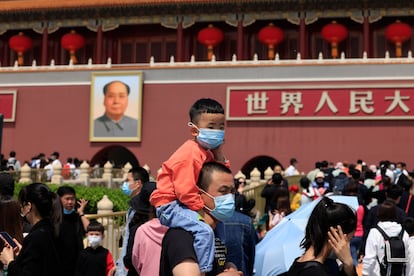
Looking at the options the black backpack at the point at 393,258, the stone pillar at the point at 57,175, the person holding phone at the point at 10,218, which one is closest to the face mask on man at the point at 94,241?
the person holding phone at the point at 10,218

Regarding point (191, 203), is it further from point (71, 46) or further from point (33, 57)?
point (33, 57)

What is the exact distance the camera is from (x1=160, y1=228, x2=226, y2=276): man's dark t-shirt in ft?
7.73

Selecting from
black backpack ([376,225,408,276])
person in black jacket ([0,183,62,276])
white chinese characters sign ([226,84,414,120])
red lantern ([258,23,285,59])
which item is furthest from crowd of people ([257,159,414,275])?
red lantern ([258,23,285,59])

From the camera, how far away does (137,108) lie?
63.2 ft

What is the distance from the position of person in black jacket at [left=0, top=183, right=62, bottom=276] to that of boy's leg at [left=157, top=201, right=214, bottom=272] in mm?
1057

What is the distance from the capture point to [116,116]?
19328 mm

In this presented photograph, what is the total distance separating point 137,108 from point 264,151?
439 cm

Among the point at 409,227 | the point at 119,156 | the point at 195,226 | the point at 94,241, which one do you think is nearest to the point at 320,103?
the point at 119,156

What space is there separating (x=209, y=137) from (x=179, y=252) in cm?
63

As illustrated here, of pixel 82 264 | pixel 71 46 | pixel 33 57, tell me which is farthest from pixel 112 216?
pixel 33 57

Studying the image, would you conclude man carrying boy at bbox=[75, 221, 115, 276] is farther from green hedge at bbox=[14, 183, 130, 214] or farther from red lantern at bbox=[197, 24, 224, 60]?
red lantern at bbox=[197, 24, 224, 60]

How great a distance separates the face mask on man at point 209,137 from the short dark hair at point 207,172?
17cm

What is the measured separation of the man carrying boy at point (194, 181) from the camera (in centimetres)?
246

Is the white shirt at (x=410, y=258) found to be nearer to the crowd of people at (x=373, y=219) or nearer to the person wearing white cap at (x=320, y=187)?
the crowd of people at (x=373, y=219)
